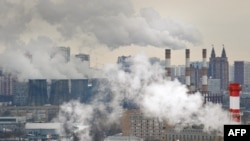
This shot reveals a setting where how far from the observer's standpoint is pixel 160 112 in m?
31.8

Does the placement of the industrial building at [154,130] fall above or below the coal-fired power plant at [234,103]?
below

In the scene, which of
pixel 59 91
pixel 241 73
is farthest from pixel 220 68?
pixel 59 91

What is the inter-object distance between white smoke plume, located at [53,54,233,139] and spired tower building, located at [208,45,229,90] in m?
34.8

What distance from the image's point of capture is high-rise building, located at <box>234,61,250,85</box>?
85.8 metres

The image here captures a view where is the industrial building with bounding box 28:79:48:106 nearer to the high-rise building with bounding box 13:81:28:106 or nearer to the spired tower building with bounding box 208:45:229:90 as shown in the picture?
the high-rise building with bounding box 13:81:28:106

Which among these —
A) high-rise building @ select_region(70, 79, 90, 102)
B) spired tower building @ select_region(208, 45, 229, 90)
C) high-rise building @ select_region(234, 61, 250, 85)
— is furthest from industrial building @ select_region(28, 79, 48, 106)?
high-rise building @ select_region(234, 61, 250, 85)

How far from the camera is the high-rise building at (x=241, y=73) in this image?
85.8m

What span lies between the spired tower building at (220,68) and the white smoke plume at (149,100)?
34752mm

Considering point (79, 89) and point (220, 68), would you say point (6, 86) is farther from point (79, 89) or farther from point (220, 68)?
point (220, 68)

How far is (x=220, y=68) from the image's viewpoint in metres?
84.4

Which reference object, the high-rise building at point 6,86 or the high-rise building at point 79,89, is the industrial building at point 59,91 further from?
the high-rise building at point 6,86

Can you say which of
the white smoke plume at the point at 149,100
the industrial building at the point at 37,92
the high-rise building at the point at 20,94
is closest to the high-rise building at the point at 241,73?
the high-rise building at the point at 20,94

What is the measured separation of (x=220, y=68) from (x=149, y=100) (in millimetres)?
51762

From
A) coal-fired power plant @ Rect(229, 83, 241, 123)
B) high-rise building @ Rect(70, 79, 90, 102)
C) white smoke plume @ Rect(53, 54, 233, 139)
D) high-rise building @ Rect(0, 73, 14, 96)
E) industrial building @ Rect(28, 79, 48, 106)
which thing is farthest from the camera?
high-rise building @ Rect(0, 73, 14, 96)
